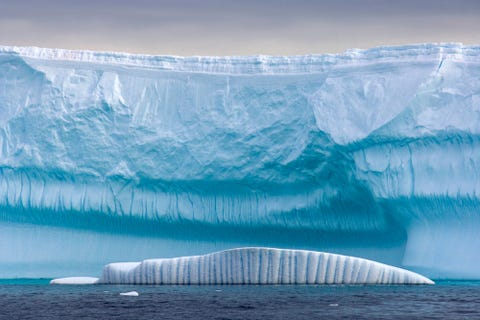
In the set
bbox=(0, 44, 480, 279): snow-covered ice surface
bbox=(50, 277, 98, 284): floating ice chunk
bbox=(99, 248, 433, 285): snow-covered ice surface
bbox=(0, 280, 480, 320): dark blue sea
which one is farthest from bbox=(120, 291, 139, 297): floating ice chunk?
bbox=(0, 44, 480, 279): snow-covered ice surface

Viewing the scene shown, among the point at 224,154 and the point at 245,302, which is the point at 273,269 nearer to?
the point at 245,302

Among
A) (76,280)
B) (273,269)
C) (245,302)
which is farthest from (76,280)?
(245,302)

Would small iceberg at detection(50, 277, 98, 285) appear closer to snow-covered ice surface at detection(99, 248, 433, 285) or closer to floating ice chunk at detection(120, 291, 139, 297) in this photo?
snow-covered ice surface at detection(99, 248, 433, 285)

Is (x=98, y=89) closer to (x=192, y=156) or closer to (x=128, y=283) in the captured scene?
(x=192, y=156)

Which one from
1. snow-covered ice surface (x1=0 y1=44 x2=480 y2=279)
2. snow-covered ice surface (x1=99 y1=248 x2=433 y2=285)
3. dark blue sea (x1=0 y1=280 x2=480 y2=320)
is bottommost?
dark blue sea (x1=0 y1=280 x2=480 y2=320)

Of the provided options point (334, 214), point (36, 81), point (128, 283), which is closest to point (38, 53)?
point (36, 81)

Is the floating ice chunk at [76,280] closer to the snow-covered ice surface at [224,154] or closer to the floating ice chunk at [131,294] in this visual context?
the snow-covered ice surface at [224,154]

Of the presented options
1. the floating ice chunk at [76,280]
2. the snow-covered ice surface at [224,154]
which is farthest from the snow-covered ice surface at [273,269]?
the snow-covered ice surface at [224,154]
